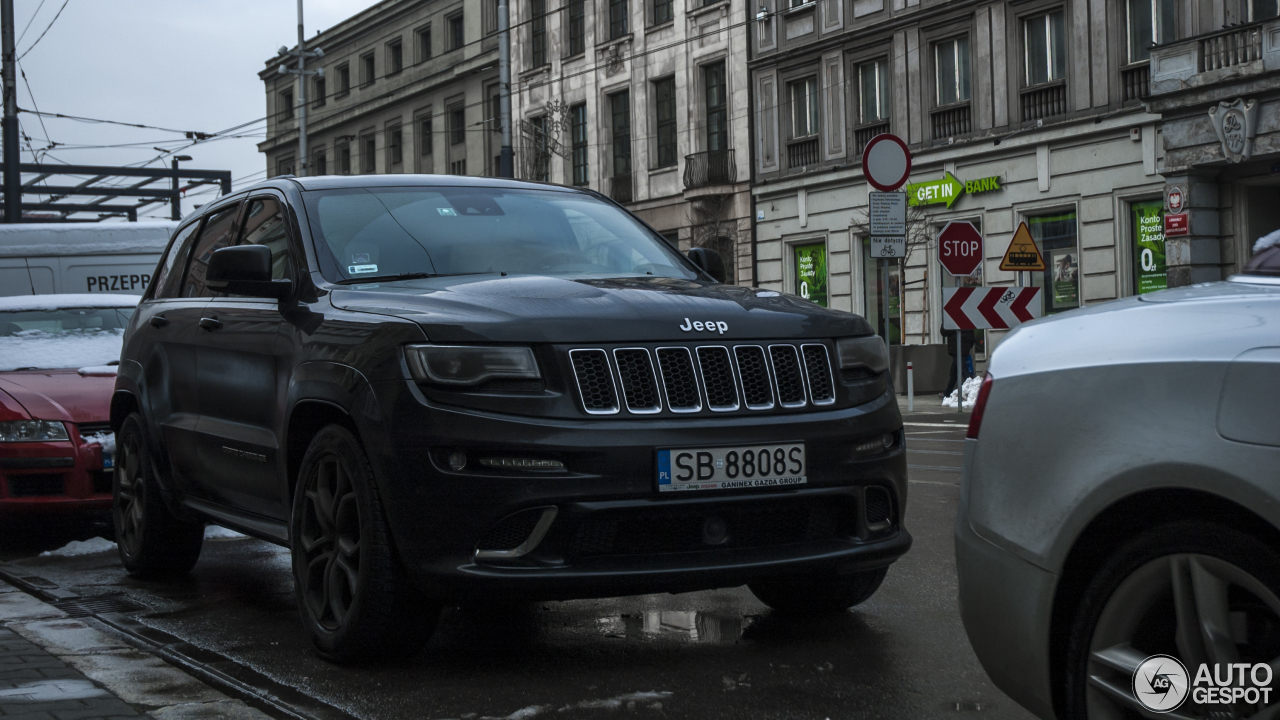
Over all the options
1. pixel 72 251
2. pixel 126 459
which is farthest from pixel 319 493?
pixel 72 251

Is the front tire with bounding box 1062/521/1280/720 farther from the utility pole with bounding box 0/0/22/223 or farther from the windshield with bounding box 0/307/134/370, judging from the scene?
the utility pole with bounding box 0/0/22/223

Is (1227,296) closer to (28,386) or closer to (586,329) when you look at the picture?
(586,329)

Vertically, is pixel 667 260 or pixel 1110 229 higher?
pixel 1110 229

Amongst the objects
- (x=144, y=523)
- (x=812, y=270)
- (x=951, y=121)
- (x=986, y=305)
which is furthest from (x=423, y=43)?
(x=144, y=523)

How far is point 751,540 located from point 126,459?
3865 mm

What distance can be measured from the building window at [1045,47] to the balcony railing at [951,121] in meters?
1.64

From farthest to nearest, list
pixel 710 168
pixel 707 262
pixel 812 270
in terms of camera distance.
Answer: pixel 710 168
pixel 812 270
pixel 707 262

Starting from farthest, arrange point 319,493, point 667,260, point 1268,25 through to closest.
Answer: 1. point 1268,25
2. point 667,260
3. point 319,493

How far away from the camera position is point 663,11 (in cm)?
3728

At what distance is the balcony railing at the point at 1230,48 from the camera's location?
21453mm

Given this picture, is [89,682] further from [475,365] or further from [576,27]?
[576,27]

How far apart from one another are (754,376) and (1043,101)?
2303 centimetres

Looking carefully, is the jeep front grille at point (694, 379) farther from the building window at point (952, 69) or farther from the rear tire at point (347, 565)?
the building window at point (952, 69)

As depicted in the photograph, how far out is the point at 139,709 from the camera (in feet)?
13.8
